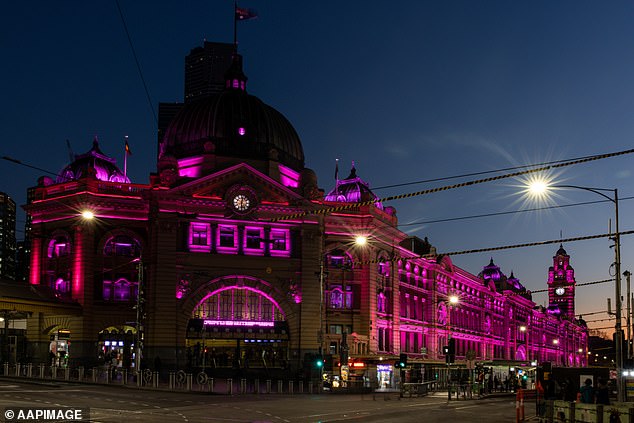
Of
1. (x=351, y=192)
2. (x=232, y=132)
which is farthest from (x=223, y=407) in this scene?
(x=351, y=192)

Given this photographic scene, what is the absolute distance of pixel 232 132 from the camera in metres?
85.7

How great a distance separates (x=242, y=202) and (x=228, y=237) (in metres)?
3.62

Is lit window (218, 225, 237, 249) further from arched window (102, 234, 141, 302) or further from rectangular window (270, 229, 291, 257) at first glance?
arched window (102, 234, 141, 302)

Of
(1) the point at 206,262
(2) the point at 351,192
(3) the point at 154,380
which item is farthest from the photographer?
(2) the point at 351,192

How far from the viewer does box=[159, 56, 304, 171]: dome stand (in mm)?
85125

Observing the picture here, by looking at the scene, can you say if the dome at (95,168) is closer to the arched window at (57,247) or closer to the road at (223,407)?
the arched window at (57,247)

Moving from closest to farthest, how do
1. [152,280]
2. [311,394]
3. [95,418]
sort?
1. [95,418]
2. [311,394]
3. [152,280]

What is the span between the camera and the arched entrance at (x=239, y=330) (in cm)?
7606

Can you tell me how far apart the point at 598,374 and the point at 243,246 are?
3995cm

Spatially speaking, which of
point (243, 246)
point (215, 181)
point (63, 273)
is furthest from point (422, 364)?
point (63, 273)

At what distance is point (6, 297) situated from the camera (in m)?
Result: 64.2

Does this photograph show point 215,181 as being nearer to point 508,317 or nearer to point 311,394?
point 311,394

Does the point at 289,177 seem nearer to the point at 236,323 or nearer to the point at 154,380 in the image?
the point at 236,323

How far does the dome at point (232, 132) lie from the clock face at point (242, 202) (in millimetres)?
6783
